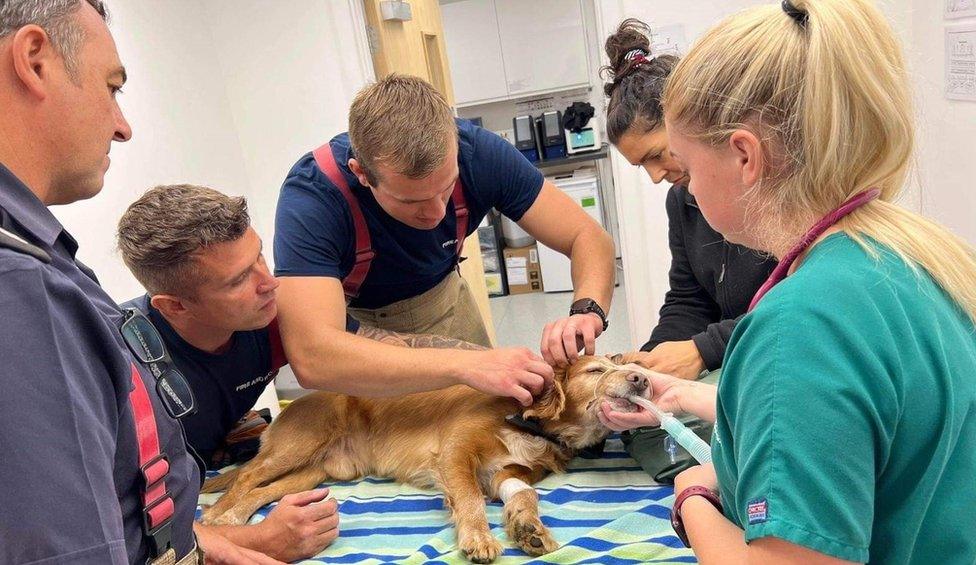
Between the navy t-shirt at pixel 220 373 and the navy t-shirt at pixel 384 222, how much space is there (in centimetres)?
28

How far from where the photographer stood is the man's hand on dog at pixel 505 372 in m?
1.88

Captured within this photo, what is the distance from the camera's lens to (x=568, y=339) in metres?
2.08

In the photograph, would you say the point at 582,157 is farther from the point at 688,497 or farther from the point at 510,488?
the point at 688,497

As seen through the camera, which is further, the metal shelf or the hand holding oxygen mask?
the metal shelf

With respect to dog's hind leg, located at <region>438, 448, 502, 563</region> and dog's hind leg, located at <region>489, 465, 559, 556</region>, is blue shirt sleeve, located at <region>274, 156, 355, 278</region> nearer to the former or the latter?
dog's hind leg, located at <region>438, 448, 502, 563</region>

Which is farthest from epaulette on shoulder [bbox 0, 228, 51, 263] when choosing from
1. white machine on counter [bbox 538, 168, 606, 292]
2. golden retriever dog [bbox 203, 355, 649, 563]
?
white machine on counter [bbox 538, 168, 606, 292]

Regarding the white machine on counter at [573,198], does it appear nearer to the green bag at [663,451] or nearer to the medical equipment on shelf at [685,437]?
the green bag at [663,451]

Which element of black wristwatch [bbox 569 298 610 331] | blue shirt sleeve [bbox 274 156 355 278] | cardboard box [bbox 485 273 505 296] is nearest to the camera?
blue shirt sleeve [bbox 274 156 355 278]

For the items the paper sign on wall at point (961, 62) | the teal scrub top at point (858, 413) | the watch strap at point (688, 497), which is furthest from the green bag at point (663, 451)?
the paper sign on wall at point (961, 62)

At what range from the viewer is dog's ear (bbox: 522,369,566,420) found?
2.01 m

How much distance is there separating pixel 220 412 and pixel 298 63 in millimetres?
2516

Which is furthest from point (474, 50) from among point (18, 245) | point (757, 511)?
point (757, 511)

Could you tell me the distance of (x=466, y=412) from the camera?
2.17 m

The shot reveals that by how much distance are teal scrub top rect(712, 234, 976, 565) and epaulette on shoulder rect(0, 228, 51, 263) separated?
2.71ft
